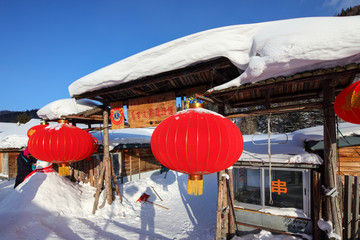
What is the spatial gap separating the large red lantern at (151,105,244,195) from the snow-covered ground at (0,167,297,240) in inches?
181

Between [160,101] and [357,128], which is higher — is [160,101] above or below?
above

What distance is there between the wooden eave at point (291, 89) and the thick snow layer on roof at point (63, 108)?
6.02m

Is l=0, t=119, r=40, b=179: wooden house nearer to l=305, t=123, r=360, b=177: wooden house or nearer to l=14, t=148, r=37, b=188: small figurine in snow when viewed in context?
l=14, t=148, r=37, b=188: small figurine in snow

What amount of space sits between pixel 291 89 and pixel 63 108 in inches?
330

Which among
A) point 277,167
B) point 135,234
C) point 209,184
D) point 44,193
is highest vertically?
point 277,167

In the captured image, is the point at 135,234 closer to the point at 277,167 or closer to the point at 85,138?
the point at 85,138

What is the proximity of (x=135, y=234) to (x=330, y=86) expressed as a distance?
6.97 m

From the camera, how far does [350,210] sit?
462 cm

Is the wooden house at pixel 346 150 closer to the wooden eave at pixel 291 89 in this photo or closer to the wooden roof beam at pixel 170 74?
the wooden eave at pixel 291 89

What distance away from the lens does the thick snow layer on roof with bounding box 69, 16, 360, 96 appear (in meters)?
3.04

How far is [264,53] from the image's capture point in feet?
11.3

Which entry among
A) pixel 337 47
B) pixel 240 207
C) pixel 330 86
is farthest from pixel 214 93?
pixel 240 207

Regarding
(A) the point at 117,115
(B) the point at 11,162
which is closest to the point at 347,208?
(A) the point at 117,115

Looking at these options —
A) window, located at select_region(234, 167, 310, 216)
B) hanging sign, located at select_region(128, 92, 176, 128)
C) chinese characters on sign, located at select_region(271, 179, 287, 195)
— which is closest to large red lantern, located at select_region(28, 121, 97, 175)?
hanging sign, located at select_region(128, 92, 176, 128)
